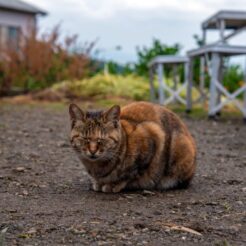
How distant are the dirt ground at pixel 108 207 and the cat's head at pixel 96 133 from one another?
34 cm

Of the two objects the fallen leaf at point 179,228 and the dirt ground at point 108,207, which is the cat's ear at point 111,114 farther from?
the fallen leaf at point 179,228

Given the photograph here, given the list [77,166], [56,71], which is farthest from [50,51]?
[77,166]

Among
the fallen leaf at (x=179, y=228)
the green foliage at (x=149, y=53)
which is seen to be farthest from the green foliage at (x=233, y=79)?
the fallen leaf at (x=179, y=228)

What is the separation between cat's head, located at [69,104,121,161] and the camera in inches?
175

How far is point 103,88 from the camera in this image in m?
15.2

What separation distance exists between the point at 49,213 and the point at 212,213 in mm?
1014

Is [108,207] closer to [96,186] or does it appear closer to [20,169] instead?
[96,186]

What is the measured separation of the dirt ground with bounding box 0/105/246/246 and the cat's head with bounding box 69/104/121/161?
13.2 inches

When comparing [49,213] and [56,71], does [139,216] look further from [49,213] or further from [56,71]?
[56,71]

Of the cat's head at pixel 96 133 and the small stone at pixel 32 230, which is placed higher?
the cat's head at pixel 96 133

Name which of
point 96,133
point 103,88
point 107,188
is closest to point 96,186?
point 107,188

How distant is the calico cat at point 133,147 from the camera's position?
449 centimetres

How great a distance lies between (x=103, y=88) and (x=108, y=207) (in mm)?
10869

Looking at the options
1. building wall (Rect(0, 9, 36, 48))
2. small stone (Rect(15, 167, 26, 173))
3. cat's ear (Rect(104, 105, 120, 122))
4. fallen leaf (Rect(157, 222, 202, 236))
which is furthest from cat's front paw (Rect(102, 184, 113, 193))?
building wall (Rect(0, 9, 36, 48))
